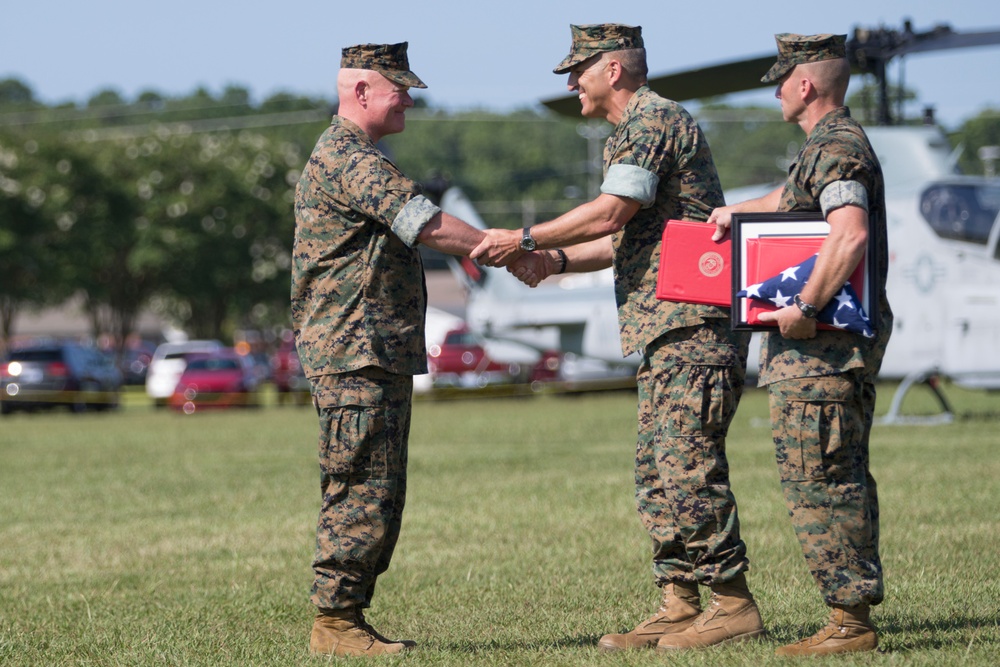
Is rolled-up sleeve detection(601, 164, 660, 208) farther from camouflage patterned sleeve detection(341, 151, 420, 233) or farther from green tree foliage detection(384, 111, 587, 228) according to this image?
green tree foliage detection(384, 111, 587, 228)

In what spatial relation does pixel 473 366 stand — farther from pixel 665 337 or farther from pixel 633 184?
pixel 633 184

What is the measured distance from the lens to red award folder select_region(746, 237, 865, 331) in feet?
16.9

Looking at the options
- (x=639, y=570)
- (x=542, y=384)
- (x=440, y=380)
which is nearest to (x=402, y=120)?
(x=639, y=570)

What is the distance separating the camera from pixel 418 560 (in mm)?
8227

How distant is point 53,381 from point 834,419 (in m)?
30.5

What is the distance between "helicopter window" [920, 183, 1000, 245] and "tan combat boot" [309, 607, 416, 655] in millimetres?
13794

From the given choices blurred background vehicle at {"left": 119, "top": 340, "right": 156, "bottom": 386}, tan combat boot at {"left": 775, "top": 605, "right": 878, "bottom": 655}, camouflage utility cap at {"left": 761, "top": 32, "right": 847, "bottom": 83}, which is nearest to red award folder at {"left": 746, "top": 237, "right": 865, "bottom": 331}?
camouflage utility cap at {"left": 761, "top": 32, "right": 847, "bottom": 83}

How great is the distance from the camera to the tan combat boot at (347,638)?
5523mm

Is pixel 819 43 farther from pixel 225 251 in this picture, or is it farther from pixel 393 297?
pixel 225 251

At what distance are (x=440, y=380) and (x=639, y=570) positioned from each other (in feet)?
102

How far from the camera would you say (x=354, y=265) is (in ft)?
18.2

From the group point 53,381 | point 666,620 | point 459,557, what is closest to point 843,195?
point 666,620

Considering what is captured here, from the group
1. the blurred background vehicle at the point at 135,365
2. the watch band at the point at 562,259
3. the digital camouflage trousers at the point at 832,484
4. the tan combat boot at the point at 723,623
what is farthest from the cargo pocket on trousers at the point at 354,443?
the blurred background vehicle at the point at 135,365

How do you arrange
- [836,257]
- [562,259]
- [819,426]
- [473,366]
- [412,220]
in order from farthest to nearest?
[473,366] → [562,259] → [412,220] → [819,426] → [836,257]
